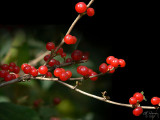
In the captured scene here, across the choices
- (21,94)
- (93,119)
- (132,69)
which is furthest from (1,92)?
(132,69)

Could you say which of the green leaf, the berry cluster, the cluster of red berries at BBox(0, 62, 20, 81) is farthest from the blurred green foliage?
the berry cluster

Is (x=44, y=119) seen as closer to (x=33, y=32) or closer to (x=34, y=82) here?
(x=34, y=82)

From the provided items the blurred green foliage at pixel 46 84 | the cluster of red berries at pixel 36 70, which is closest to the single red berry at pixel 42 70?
the cluster of red berries at pixel 36 70

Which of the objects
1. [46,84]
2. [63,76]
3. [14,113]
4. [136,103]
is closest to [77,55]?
[63,76]

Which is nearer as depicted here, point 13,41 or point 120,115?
point 120,115

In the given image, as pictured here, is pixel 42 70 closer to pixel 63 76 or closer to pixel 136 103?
pixel 63 76

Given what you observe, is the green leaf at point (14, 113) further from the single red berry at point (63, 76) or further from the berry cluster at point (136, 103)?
the berry cluster at point (136, 103)
